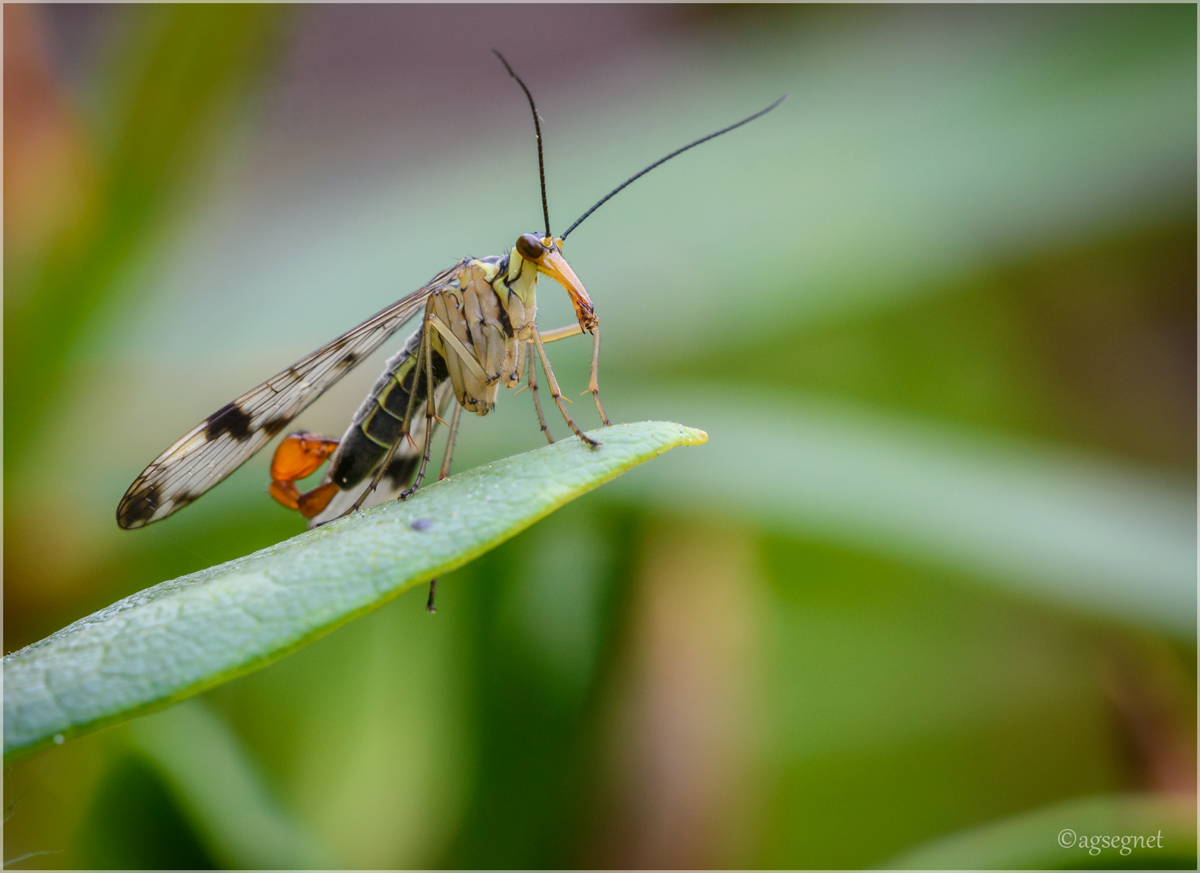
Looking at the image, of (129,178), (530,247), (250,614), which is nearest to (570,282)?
(530,247)

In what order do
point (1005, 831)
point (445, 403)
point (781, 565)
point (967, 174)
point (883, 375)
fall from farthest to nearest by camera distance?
point (967, 174) < point (883, 375) < point (781, 565) < point (445, 403) < point (1005, 831)

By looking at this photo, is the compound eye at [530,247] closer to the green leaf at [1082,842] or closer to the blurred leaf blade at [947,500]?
the blurred leaf blade at [947,500]

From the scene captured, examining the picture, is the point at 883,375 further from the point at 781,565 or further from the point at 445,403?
the point at 445,403

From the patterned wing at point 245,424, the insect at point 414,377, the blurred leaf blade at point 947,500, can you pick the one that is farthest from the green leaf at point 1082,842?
the patterned wing at point 245,424

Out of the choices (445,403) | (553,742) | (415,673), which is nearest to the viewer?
(553,742)

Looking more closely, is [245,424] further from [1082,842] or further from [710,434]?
[1082,842]

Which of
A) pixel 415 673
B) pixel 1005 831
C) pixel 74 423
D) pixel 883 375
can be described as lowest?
pixel 1005 831

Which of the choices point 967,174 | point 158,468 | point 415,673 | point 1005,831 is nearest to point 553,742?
point 415,673
